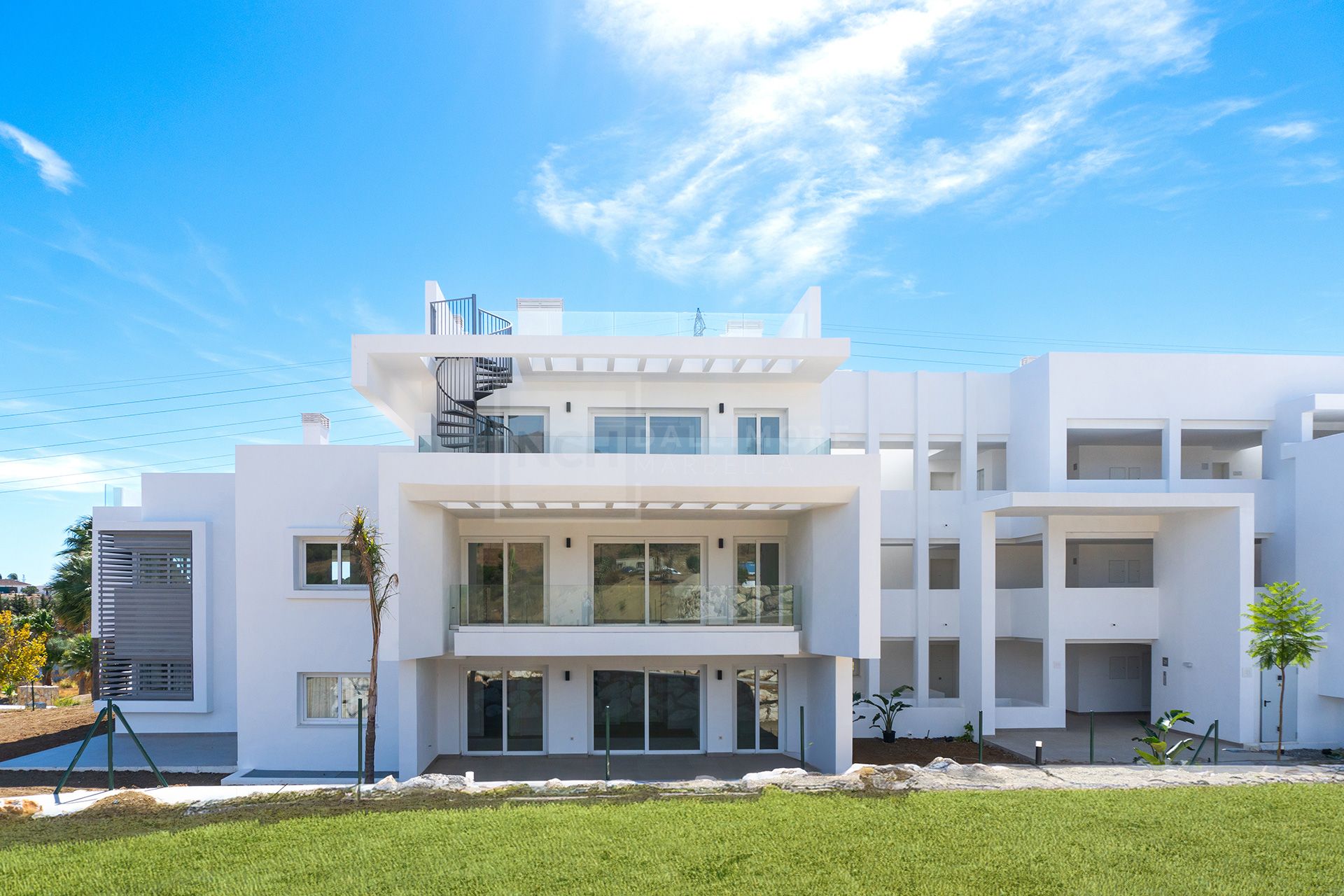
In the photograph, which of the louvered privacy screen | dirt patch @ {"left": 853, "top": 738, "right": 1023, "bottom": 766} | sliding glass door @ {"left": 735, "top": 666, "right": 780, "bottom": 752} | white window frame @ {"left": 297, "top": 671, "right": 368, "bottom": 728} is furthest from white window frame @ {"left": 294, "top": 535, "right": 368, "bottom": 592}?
dirt patch @ {"left": 853, "top": 738, "right": 1023, "bottom": 766}

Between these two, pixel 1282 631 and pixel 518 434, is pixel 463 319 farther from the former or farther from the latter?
pixel 1282 631

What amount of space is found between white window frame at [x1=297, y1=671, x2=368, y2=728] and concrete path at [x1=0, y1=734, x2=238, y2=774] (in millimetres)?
1409

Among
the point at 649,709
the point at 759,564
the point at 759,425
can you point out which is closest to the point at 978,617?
the point at 759,564

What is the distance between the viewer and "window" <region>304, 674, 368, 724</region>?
49.4ft

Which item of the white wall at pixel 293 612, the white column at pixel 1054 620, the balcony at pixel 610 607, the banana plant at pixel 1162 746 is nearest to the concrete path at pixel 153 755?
the white wall at pixel 293 612

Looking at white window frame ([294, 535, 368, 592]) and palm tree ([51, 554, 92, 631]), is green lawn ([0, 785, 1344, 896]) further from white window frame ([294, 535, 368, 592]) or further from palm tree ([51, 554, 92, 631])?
palm tree ([51, 554, 92, 631])

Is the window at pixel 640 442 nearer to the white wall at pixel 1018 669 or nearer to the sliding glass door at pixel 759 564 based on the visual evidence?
the sliding glass door at pixel 759 564

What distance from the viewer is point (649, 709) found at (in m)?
16.4

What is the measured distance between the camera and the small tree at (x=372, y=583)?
1234cm

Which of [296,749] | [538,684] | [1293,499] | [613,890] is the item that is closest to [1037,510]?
[1293,499]

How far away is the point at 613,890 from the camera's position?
6695 millimetres

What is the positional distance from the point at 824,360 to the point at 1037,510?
6.86 metres

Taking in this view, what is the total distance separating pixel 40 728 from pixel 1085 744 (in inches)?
915

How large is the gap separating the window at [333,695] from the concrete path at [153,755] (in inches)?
64.7
